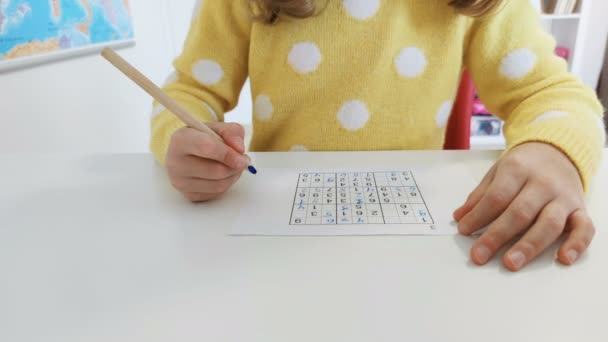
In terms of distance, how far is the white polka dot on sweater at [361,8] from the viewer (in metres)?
0.55

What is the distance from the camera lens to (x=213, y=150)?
0.38m

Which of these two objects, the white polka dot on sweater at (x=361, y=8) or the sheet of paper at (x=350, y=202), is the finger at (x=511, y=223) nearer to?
the sheet of paper at (x=350, y=202)

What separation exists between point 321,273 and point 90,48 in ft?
3.21

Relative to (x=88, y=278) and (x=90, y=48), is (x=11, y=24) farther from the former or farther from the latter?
(x=88, y=278)

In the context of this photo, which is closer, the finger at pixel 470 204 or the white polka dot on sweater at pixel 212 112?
the finger at pixel 470 204

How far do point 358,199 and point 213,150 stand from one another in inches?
5.4

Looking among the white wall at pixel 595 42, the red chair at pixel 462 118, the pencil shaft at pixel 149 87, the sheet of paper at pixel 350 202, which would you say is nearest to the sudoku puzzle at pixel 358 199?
the sheet of paper at pixel 350 202

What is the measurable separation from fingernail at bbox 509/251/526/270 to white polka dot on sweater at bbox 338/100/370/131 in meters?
0.33

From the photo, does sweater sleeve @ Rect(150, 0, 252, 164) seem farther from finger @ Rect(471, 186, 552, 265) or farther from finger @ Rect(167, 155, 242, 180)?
finger @ Rect(471, 186, 552, 265)

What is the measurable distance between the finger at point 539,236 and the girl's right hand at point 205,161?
0.23 metres

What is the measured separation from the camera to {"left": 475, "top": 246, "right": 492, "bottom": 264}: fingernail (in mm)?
279

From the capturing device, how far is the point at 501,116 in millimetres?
587

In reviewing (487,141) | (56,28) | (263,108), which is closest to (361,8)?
(263,108)

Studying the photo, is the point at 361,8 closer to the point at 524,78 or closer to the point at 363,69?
the point at 363,69
